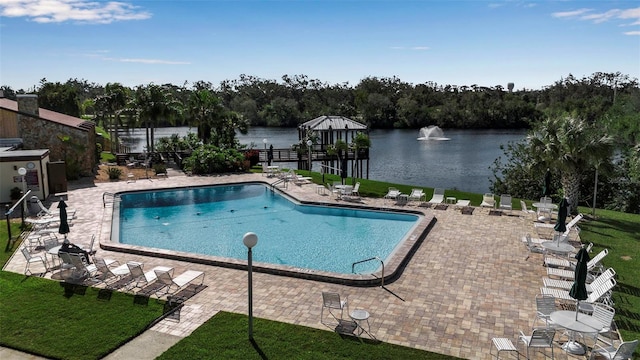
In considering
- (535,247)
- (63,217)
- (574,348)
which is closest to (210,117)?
(63,217)

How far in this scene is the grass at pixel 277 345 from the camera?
8125 millimetres

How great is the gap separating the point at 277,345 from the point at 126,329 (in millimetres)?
2971

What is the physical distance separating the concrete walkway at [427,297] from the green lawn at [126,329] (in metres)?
0.39

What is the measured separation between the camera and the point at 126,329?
9.00 metres

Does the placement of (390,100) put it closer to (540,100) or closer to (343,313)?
(540,100)

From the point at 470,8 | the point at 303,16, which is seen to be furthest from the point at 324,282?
the point at 303,16

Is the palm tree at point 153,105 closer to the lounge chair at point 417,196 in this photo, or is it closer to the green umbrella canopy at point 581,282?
the lounge chair at point 417,196

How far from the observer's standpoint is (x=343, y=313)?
9.81m

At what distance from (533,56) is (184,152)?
21.9m

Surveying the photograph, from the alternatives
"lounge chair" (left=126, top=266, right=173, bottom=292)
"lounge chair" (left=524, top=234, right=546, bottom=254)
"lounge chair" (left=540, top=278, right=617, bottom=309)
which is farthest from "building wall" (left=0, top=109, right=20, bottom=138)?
"lounge chair" (left=540, top=278, right=617, bottom=309)

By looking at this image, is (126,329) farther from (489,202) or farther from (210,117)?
(210,117)

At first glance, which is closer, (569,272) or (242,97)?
(569,272)

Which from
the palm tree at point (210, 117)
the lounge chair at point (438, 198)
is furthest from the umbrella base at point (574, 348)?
the palm tree at point (210, 117)

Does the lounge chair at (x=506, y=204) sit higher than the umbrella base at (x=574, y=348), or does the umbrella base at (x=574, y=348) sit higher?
the lounge chair at (x=506, y=204)
